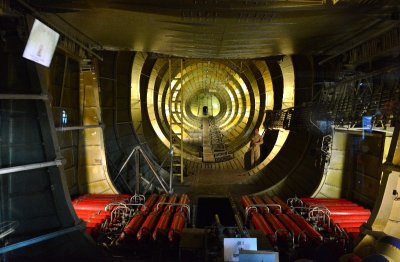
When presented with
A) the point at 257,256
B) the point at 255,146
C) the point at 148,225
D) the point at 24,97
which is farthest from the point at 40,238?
the point at 255,146

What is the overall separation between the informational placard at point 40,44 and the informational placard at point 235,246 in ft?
10.3

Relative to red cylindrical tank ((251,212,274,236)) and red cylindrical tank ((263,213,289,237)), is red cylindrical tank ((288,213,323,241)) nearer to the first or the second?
red cylindrical tank ((263,213,289,237))

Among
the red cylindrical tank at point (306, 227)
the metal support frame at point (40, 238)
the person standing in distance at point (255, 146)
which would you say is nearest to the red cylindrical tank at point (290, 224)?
the red cylindrical tank at point (306, 227)

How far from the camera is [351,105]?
206 inches

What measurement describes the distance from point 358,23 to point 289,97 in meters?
5.28

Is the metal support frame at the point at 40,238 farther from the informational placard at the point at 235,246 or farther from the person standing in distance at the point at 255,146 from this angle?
the person standing in distance at the point at 255,146

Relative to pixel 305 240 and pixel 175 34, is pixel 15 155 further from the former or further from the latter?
pixel 305 240

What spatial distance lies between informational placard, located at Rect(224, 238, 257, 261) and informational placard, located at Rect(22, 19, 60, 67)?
3147 mm

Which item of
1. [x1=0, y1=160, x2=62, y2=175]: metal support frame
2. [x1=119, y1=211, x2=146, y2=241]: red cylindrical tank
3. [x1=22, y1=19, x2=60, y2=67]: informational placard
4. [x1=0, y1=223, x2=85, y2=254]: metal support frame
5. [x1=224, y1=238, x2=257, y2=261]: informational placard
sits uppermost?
[x1=22, y1=19, x2=60, y2=67]: informational placard

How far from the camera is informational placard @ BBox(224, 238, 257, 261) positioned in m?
2.78

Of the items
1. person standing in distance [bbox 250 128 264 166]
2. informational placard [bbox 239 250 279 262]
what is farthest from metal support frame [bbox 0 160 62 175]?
person standing in distance [bbox 250 128 264 166]

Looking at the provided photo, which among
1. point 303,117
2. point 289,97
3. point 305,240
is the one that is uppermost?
point 289,97

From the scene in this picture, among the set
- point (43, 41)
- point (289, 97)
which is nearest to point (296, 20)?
point (43, 41)

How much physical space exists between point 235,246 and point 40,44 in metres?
3.40
